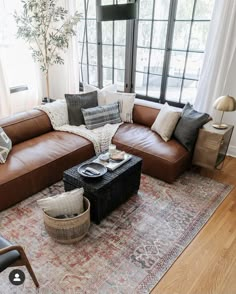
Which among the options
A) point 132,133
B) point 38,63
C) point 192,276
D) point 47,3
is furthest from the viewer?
point 38,63

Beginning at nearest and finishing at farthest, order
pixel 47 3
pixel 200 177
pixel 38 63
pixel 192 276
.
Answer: pixel 192 276
pixel 200 177
pixel 47 3
pixel 38 63

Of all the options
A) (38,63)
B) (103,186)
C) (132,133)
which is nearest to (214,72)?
(132,133)

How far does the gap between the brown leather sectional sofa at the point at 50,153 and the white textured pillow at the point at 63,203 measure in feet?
1.65

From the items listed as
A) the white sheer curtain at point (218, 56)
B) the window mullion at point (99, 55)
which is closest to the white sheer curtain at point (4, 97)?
the window mullion at point (99, 55)

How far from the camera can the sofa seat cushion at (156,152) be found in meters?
2.63

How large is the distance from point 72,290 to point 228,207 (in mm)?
1647

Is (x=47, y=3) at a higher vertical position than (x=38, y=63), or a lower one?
higher

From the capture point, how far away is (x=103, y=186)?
200 cm

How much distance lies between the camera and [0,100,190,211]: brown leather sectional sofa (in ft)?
7.50

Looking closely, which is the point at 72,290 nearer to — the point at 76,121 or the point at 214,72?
the point at 76,121

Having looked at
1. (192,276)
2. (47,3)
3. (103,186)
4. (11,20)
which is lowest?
(192,276)

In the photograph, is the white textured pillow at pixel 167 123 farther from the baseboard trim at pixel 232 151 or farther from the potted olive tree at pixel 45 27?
the potted olive tree at pixel 45 27

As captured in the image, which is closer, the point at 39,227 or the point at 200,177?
the point at 39,227

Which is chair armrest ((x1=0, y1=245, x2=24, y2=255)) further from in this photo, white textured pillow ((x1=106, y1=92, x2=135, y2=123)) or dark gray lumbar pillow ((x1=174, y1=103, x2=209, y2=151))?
white textured pillow ((x1=106, y1=92, x2=135, y2=123))
